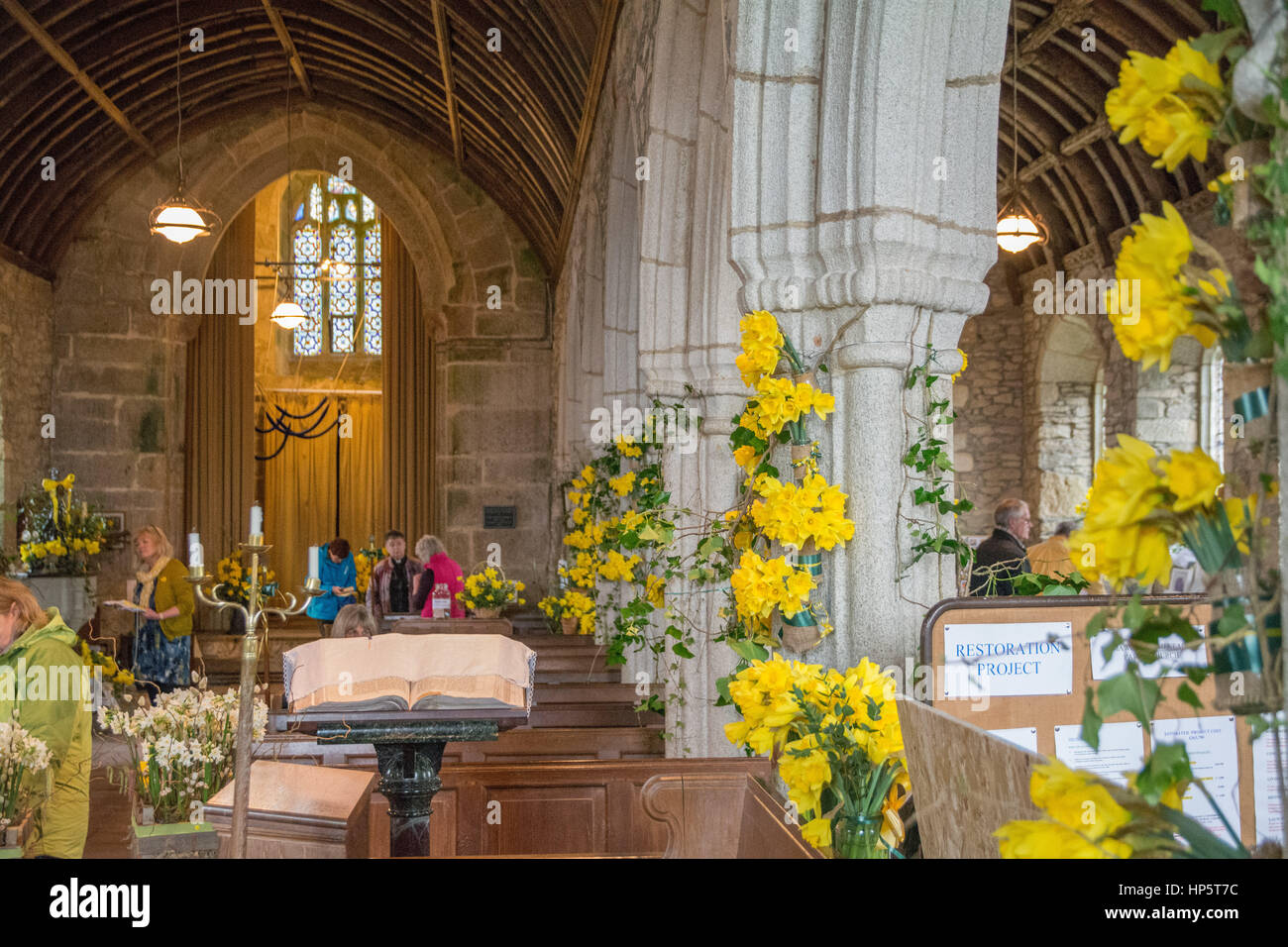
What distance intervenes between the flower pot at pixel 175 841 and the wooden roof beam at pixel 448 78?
6.81 meters

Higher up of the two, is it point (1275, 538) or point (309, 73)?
point (309, 73)

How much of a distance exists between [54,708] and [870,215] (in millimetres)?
2056

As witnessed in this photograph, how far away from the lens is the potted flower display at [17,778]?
2025 millimetres

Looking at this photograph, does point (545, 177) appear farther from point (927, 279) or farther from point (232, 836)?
point (232, 836)

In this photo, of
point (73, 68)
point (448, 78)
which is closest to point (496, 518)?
point (448, 78)

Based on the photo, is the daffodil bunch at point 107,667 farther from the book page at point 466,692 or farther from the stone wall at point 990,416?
the stone wall at point 990,416

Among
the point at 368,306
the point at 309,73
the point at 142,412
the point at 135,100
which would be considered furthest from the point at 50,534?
the point at 368,306

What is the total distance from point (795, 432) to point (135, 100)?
9.66m

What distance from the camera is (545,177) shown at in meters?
9.48

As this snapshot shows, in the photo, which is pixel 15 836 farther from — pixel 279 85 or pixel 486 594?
pixel 279 85

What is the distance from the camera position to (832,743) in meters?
1.60

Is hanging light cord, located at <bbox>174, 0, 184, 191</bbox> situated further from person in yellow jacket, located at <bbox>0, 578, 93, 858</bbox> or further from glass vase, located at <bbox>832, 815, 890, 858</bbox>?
glass vase, located at <bbox>832, 815, 890, 858</bbox>
